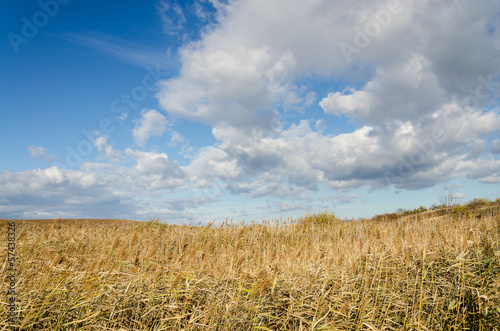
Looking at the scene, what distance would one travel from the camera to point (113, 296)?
14.5 feet

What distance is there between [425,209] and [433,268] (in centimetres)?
3029

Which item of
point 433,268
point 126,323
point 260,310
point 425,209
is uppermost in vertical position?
point 425,209

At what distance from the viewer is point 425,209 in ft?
104

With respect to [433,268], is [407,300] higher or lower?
lower

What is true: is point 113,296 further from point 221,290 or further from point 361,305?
point 361,305

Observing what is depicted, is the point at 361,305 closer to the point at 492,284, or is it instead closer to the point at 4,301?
the point at 492,284

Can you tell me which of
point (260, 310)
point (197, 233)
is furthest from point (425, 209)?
point (260, 310)

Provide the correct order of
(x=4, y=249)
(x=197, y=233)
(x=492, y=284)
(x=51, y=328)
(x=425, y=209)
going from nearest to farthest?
(x=51, y=328)
(x=492, y=284)
(x=4, y=249)
(x=197, y=233)
(x=425, y=209)

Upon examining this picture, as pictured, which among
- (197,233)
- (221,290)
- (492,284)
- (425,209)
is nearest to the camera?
(221,290)

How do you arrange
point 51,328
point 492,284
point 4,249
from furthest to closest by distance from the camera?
point 4,249, point 492,284, point 51,328

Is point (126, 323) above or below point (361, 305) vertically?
below

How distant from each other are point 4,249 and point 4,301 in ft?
19.6

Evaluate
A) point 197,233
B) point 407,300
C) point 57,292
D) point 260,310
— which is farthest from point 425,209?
point 57,292

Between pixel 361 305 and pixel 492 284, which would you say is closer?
pixel 361 305
